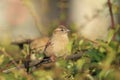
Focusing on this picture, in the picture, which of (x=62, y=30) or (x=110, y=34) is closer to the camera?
(x=110, y=34)

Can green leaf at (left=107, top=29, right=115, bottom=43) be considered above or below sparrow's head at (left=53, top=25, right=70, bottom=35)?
above

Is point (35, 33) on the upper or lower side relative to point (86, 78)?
lower

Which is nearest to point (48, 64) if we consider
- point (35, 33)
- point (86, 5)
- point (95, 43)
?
point (95, 43)

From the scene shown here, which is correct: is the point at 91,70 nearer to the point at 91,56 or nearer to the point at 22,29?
the point at 91,56

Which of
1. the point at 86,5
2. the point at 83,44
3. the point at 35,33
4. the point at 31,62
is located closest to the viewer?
the point at 31,62

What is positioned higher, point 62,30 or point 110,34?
point 110,34

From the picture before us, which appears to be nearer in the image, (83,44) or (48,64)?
(48,64)

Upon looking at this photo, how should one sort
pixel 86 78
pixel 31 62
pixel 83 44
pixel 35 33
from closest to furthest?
pixel 86 78 < pixel 31 62 < pixel 83 44 < pixel 35 33

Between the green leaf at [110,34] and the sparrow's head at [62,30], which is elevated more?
the green leaf at [110,34]

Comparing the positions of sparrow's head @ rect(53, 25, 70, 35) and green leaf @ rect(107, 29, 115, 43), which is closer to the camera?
green leaf @ rect(107, 29, 115, 43)

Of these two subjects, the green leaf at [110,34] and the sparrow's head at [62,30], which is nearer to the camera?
the green leaf at [110,34]
